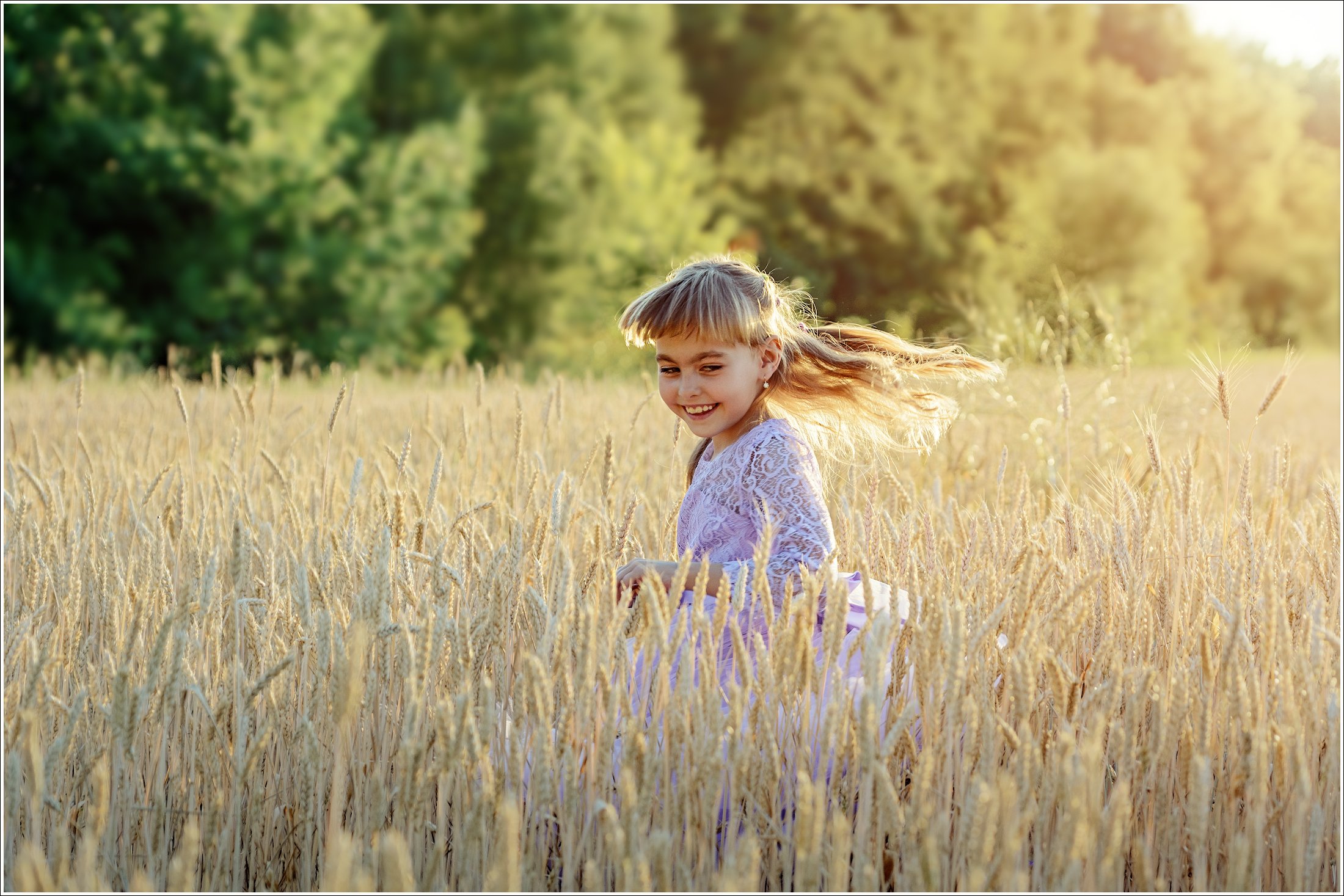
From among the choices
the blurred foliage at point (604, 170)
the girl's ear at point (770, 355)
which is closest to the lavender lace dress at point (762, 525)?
the girl's ear at point (770, 355)

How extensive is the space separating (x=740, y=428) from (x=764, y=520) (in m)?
0.33

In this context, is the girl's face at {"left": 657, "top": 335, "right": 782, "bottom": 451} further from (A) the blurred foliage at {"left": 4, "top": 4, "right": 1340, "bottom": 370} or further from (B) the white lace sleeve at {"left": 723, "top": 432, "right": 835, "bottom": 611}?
(A) the blurred foliage at {"left": 4, "top": 4, "right": 1340, "bottom": 370}

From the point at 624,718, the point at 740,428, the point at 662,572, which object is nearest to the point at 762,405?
the point at 740,428

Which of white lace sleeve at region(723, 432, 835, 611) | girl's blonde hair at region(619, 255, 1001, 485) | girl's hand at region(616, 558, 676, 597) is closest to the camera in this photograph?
girl's hand at region(616, 558, 676, 597)

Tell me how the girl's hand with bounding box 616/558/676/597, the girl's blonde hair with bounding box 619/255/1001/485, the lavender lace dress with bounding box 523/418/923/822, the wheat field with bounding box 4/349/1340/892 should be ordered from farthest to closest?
the girl's blonde hair with bounding box 619/255/1001/485
the lavender lace dress with bounding box 523/418/923/822
the girl's hand with bounding box 616/558/676/597
the wheat field with bounding box 4/349/1340/892

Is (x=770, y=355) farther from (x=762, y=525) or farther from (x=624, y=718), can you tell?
(x=624, y=718)

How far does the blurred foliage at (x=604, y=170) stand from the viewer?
12.7 metres

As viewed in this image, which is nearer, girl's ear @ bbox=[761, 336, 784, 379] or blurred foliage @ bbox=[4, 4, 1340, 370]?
girl's ear @ bbox=[761, 336, 784, 379]

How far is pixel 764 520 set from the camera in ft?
6.77

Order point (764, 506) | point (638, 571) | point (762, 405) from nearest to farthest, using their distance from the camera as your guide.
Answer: point (638, 571)
point (764, 506)
point (762, 405)

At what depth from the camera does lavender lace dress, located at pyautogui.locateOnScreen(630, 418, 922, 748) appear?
2039 mm

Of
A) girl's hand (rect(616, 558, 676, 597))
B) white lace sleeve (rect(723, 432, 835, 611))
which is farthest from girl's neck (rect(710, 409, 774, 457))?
girl's hand (rect(616, 558, 676, 597))

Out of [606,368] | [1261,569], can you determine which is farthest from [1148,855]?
[606,368]

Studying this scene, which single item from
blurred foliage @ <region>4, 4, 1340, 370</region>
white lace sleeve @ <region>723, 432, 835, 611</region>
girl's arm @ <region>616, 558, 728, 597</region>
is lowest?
girl's arm @ <region>616, 558, 728, 597</region>
